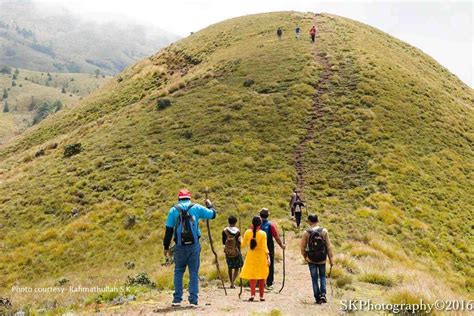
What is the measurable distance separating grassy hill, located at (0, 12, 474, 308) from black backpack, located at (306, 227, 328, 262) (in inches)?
112

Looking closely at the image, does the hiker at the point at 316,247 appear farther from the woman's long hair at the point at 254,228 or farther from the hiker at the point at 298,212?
the hiker at the point at 298,212

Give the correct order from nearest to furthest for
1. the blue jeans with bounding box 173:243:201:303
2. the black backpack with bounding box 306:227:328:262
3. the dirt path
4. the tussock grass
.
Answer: the blue jeans with bounding box 173:243:201:303 < the black backpack with bounding box 306:227:328:262 < the tussock grass < the dirt path

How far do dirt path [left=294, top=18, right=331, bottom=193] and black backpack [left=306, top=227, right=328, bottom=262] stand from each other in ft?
55.7

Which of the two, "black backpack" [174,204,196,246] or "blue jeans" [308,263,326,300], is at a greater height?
"black backpack" [174,204,196,246]

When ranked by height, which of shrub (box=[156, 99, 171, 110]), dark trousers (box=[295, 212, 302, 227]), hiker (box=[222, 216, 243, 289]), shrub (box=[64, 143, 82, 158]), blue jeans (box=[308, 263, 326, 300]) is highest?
shrub (box=[156, 99, 171, 110])

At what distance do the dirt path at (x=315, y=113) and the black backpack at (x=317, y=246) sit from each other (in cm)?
1696

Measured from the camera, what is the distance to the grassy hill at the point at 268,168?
20.6m

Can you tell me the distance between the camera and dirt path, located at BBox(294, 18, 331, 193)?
1211 inches

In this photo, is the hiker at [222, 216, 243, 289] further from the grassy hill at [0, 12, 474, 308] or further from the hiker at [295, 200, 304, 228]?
the hiker at [295, 200, 304, 228]

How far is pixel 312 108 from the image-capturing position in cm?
4072

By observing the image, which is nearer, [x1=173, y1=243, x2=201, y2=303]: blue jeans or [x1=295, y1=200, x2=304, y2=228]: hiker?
[x1=173, y1=243, x2=201, y2=303]: blue jeans

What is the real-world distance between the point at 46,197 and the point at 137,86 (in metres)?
31.2

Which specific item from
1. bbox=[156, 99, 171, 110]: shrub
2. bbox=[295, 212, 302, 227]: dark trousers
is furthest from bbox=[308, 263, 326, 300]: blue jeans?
bbox=[156, 99, 171, 110]: shrub

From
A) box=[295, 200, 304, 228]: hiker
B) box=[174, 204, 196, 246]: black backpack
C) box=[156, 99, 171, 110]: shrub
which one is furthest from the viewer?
box=[156, 99, 171, 110]: shrub
